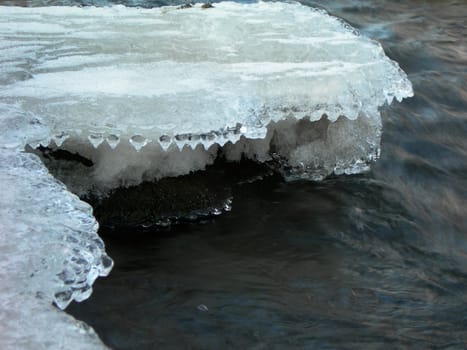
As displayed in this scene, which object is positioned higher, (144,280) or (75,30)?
(75,30)

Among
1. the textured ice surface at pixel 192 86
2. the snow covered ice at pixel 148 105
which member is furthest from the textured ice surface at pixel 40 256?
the textured ice surface at pixel 192 86

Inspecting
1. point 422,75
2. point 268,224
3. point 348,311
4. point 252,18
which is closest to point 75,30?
point 252,18

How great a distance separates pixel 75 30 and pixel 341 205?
1.97 metres

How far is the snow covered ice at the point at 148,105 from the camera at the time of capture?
2.42 meters

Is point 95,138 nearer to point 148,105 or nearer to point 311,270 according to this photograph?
point 148,105

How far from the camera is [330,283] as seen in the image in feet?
10.1

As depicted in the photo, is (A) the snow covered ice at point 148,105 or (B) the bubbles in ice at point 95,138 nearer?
(A) the snow covered ice at point 148,105

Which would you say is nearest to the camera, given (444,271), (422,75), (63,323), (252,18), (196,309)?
(63,323)

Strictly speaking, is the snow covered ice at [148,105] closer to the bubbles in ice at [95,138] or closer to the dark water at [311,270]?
the bubbles in ice at [95,138]

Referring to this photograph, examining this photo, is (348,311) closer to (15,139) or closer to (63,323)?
(63,323)

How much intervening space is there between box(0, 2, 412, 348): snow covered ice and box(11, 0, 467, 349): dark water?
32 centimetres

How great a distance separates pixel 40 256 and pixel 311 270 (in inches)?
54.3

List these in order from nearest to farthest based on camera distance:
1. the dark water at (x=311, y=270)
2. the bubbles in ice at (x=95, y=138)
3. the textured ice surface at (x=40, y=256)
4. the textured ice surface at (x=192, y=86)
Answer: the textured ice surface at (x=40, y=256) < the dark water at (x=311, y=270) < the bubbles in ice at (x=95, y=138) < the textured ice surface at (x=192, y=86)

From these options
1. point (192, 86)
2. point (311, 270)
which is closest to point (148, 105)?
point (192, 86)
